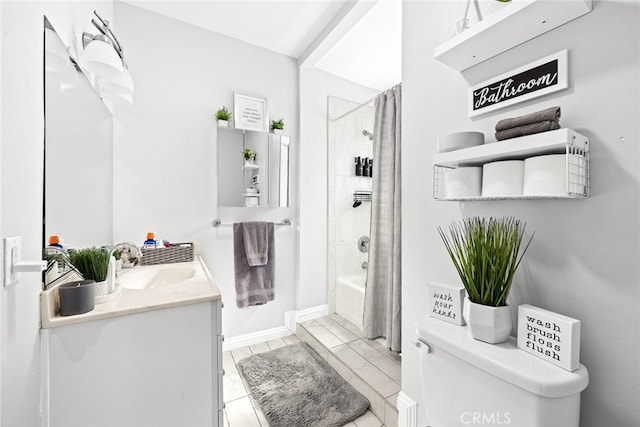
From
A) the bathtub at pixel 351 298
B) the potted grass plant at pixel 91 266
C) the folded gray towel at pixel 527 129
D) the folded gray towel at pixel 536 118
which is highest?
the folded gray towel at pixel 536 118

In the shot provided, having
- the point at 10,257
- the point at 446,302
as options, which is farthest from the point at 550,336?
the point at 10,257

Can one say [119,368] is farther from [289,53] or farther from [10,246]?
[289,53]

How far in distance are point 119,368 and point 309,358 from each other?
1.37 m

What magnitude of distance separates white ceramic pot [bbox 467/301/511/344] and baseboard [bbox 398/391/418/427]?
2.16 ft

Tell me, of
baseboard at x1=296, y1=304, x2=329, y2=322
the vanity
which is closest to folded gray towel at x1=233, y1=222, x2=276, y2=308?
baseboard at x1=296, y1=304, x2=329, y2=322

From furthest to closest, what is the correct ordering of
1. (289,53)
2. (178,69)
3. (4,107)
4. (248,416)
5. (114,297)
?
(289,53) < (178,69) < (248,416) < (114,297) < (4,107)

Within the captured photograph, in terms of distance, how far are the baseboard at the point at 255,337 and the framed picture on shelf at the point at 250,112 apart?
68.8 inches

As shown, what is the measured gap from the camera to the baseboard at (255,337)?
221cm

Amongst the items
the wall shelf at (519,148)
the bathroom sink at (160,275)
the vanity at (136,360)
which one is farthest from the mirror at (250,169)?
the wall shelf at (519,148)

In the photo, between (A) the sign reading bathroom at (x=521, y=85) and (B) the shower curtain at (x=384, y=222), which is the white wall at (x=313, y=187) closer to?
(B) the shower curtain at (x=384, y=222)

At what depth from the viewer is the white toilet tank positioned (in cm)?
67

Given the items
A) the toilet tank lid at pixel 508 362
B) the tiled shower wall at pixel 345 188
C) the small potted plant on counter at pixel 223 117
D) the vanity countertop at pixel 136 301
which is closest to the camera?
the toilet tank lid at pixel 508 362

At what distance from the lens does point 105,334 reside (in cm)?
96

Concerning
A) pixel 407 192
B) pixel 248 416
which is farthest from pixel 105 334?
pixel 407 192
